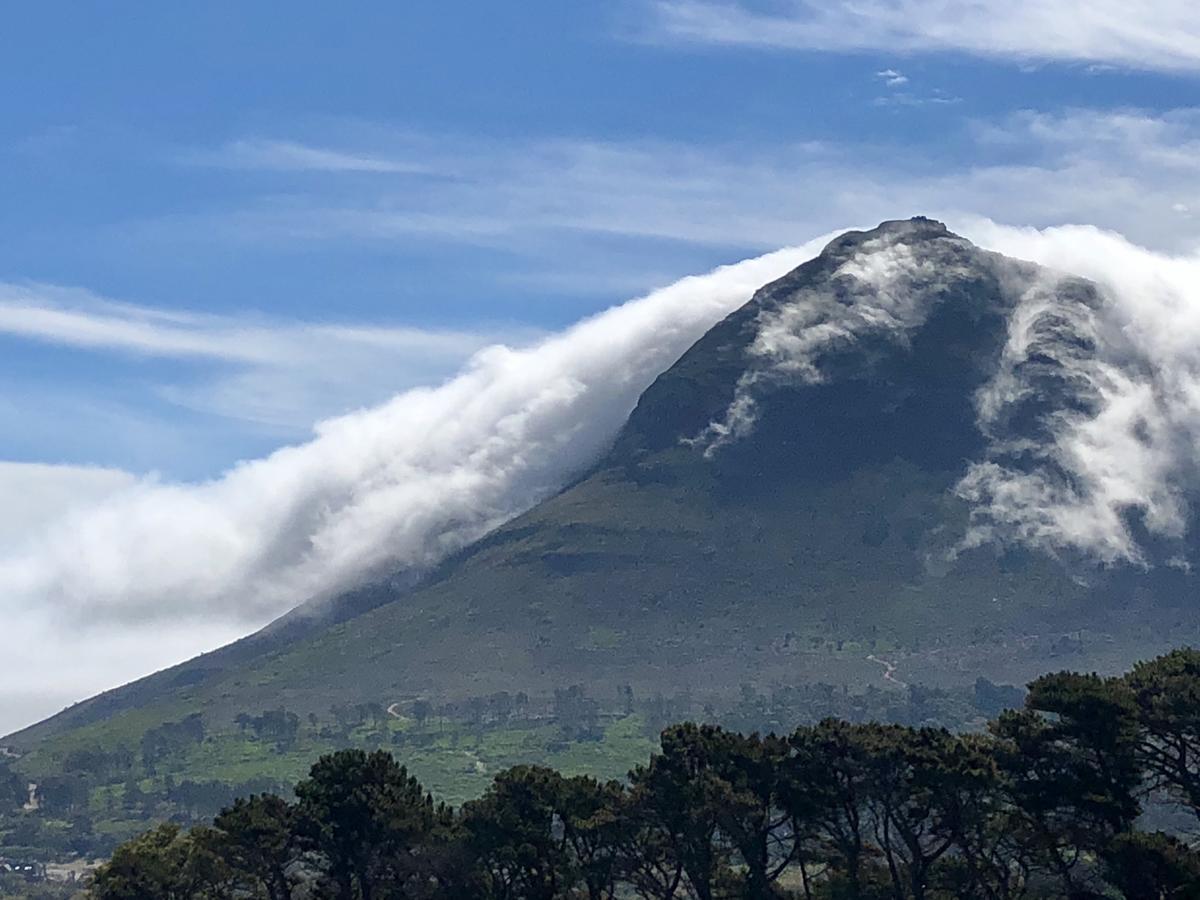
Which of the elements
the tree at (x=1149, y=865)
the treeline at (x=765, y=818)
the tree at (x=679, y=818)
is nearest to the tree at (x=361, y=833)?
the treeline at (x=765, y=818)

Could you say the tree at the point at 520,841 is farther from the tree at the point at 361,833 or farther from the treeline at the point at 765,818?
the tree at the point at 361,833

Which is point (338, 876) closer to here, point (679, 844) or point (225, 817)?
point (225, 817)

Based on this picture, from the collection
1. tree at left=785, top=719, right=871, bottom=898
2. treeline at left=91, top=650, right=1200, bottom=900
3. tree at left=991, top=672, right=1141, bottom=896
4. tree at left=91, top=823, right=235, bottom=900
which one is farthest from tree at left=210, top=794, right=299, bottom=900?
tree at left=991, top=672, right=1141, bottom=896

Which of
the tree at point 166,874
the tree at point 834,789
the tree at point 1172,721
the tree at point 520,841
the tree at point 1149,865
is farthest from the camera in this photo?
the tree at point 166,874

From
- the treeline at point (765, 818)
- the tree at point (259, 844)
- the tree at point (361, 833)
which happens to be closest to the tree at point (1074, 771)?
the treeline at point (765, 818)

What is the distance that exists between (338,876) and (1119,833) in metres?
56.1

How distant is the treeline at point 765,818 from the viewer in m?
113

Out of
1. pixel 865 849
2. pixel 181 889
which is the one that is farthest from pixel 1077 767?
pixel 181 889

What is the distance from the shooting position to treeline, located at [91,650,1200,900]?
113188mm

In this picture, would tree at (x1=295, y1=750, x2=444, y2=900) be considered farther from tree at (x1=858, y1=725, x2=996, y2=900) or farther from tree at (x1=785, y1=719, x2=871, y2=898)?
tree at (x1=858, y1=725, x2=996, y2=900)

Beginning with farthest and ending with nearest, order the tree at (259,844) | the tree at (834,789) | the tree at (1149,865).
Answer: the tree at (259,844), the tree at (834,789), the tree at (1149,865)

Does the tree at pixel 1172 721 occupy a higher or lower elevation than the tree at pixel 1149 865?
higher

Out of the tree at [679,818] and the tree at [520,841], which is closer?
the tree at [679,818]

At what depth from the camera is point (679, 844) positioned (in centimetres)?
12631
